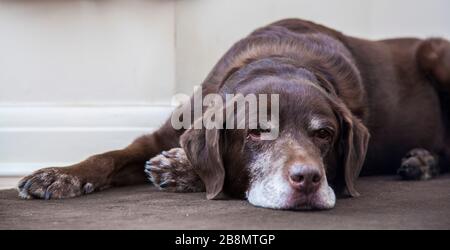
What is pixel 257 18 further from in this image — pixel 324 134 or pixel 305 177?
pixel 305 177

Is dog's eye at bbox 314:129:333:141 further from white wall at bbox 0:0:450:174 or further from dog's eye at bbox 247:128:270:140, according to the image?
white wall at bbox 0:0:450:174

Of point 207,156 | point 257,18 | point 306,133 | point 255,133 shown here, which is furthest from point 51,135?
point 306,133

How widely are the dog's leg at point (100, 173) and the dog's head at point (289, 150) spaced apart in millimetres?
402

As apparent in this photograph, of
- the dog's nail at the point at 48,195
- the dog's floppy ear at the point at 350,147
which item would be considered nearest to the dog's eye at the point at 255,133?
the dog's floppy ear at the point at 350,147

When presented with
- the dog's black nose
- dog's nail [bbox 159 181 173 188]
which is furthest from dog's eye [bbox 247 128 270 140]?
dog's nail [bbox 159 181 173 188]

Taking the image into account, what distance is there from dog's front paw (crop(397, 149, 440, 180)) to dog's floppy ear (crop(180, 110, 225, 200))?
108 cm

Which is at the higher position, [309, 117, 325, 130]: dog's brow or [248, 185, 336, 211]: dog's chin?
[309, 117, 325, 130]: dog's brow

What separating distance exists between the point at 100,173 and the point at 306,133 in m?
0.89

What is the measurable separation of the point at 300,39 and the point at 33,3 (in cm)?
144

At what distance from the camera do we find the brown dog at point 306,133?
2662mm

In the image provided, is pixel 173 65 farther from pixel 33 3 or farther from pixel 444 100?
pixel 444 100

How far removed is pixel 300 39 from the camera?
335cm

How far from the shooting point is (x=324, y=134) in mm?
2768

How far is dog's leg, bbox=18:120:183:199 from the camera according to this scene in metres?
2.90
